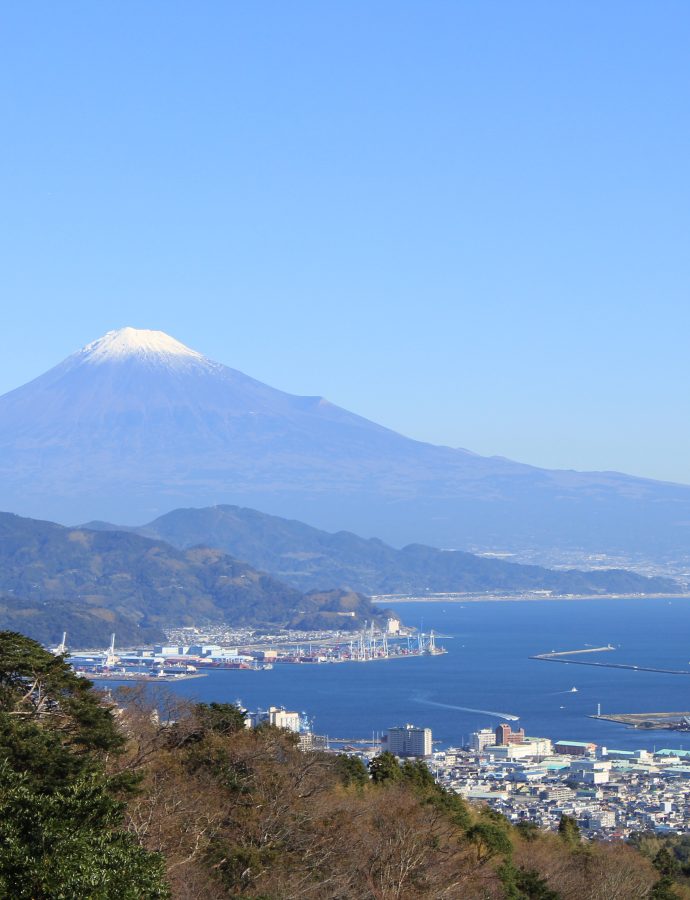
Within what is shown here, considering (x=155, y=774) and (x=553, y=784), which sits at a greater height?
(x=155, y=774)

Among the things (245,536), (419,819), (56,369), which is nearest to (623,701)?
(419,819)

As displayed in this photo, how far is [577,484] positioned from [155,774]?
164 m

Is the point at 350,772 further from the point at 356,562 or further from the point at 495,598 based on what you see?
the point at 356,562

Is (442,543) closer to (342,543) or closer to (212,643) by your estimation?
(342,543)

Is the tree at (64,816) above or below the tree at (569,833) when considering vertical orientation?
above

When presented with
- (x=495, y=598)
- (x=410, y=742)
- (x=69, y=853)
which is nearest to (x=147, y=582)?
(x=495, y=598)

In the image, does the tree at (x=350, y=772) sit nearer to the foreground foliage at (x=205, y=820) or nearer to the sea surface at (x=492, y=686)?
the foreground foliage at (x=205, y=820)

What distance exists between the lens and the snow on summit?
460 ft

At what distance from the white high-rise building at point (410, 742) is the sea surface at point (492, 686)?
3.69 meters

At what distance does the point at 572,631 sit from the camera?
77.7 metres

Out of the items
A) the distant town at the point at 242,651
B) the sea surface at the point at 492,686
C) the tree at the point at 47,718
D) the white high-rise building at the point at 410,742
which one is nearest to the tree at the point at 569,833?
the tree at the point at 47,718

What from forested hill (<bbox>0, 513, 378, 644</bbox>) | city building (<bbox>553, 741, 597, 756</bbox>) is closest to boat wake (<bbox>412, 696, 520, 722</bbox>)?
city building (<bbox>553, 741, 597, 756</bbox>)

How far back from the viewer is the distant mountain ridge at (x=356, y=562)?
110m

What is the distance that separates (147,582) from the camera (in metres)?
81.9
